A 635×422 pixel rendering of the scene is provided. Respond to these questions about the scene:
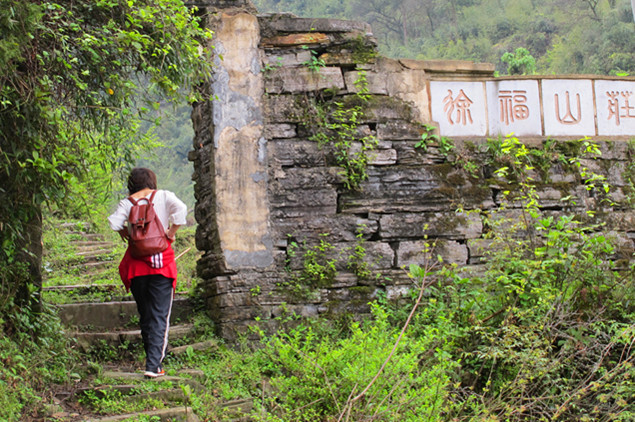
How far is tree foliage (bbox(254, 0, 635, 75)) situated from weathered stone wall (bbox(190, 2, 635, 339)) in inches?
548

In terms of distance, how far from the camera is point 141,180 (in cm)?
460

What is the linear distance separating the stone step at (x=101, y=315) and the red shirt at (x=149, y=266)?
4.04 ft

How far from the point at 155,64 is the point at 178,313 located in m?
2.31

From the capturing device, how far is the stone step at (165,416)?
12.4 feet

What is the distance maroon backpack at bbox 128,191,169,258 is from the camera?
14.3 feet

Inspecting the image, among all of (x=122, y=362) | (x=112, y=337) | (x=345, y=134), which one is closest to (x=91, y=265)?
(x=112, y=337)

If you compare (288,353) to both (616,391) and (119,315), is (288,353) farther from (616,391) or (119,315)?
(616,391)

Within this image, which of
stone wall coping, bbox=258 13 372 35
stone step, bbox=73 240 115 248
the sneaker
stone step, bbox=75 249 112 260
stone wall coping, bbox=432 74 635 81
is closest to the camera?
the sneaker

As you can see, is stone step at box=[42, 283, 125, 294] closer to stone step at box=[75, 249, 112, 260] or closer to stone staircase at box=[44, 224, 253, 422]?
stone staircase at box=[44, 224, 253, 422]

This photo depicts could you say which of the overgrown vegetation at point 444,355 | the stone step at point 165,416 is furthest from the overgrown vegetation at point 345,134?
Answer: the stone step at point 165,416

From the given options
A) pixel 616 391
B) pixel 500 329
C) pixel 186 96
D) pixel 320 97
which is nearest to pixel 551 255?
pixel 500 329

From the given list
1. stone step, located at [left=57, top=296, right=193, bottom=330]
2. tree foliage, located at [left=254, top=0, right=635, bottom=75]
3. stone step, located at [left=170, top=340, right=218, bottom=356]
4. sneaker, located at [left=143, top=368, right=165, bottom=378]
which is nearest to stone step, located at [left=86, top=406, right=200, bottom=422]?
sneaker, located at [left=143, top=368, right=165, bottom=378]

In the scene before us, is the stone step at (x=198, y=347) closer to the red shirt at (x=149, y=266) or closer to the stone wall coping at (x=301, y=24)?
the red shirt at (x=149, y=266)

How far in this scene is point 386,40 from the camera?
87.9 feet
